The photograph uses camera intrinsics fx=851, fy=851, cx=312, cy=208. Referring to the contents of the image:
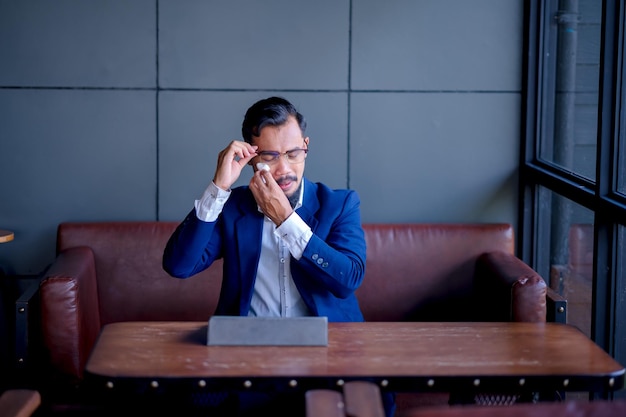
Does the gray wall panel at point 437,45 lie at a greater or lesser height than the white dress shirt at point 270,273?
greater

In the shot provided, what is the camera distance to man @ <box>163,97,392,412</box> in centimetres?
287

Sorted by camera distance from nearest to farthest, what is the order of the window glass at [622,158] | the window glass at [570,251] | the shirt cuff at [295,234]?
the shirt cuff at [295,234]
the window glass at [622,158]
the window glass at [570,251]

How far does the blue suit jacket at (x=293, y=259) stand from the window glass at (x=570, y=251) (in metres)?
1.18

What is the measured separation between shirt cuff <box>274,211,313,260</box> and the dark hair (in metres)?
0.46

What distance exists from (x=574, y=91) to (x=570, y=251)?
736mm

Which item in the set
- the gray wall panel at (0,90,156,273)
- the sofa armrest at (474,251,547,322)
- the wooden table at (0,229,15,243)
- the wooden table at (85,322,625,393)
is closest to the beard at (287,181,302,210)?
the wooden table at (85,322,625,393)

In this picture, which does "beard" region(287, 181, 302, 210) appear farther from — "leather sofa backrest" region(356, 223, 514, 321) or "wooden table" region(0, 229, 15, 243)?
"wooden table" region(0, 229, 15, 243)

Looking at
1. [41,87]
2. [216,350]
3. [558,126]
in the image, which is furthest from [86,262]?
[558,126]

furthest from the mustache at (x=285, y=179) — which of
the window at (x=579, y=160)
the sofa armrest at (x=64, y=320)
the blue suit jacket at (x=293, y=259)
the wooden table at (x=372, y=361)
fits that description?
the window at (x=579, y=160)

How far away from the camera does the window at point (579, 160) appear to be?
11.0 feet

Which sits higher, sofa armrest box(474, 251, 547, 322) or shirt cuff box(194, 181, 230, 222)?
shirt cuff box(194, 181, 230, 222)

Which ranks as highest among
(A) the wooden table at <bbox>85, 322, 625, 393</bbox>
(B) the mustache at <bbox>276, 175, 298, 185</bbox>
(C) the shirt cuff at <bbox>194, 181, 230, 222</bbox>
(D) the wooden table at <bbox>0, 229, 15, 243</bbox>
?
(B) the mustache at <bbox>276, 175, 298, 185</bbox>

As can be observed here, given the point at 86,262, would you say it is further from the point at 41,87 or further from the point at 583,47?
the point at 583,47

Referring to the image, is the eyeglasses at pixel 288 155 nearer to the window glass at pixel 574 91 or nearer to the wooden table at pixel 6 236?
the window glass at pixel 574 91
